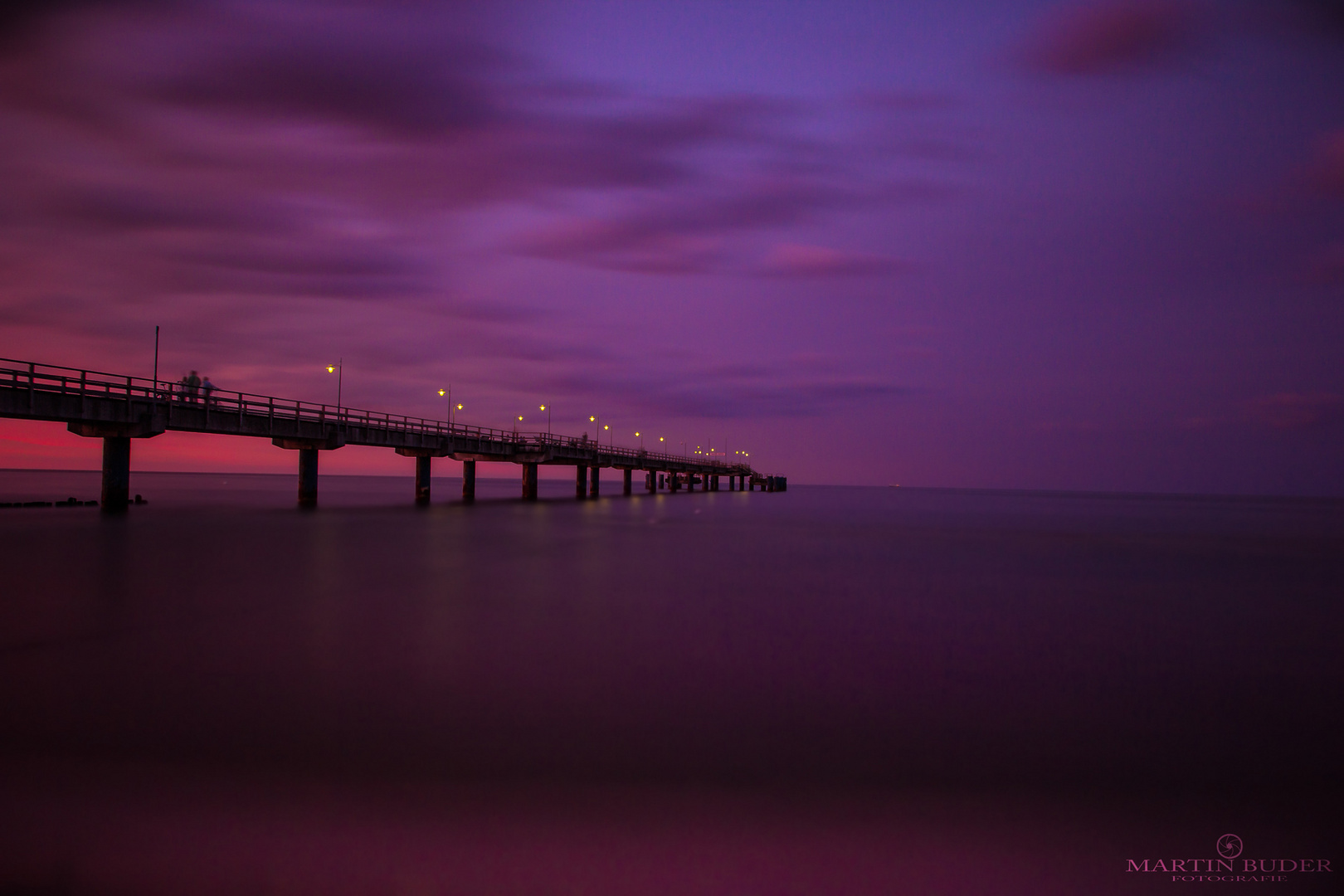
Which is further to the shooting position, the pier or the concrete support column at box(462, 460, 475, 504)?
the concrete support column at box(462, 460, 475, 504)

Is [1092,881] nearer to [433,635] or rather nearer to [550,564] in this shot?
[433,635]

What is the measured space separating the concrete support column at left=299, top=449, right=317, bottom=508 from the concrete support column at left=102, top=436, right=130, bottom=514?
396 inches

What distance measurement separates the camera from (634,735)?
7934 mm

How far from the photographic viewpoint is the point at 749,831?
18.6ft

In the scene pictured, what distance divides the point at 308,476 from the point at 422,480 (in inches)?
412

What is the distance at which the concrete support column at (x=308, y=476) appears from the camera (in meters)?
48.6

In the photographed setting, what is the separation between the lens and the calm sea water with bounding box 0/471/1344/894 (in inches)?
205

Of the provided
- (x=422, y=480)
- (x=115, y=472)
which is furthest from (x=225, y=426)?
(x=422, y=480)

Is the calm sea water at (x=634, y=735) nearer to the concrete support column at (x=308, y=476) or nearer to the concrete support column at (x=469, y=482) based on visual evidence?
the concrete support column at (x=308, y=476)

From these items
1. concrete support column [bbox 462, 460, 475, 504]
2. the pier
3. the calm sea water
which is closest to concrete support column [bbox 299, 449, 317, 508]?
the pier

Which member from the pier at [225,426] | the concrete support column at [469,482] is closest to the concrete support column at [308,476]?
the pier at [225,426]

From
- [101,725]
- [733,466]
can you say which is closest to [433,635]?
[101,725]

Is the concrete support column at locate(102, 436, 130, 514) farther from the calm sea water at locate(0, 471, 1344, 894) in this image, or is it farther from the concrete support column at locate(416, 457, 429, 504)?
the concrete support column at locate(416, 457, 429, 504)

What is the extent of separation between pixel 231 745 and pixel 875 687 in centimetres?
763
